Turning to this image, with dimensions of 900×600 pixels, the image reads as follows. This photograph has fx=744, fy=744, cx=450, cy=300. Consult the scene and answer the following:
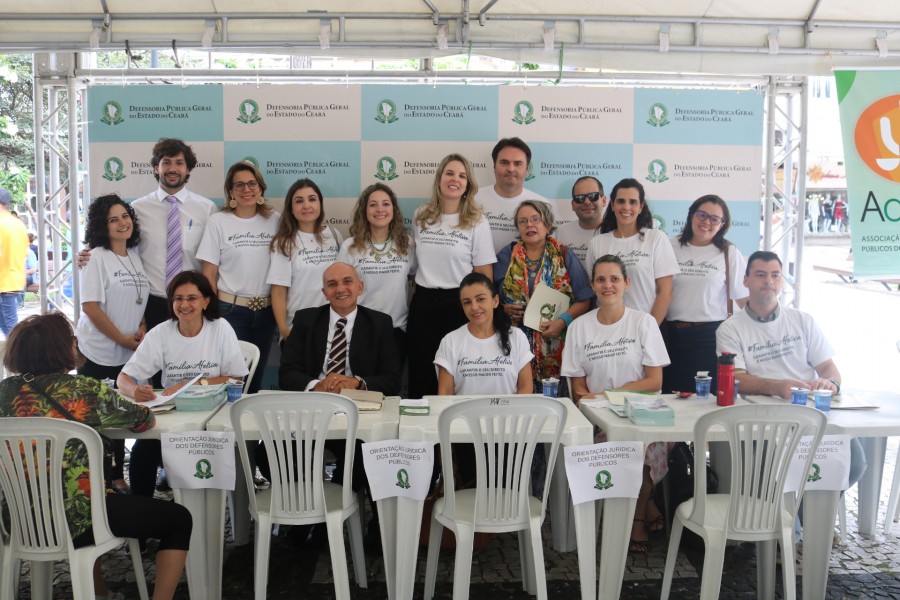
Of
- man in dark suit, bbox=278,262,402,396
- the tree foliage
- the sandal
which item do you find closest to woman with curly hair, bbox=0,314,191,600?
man in dark suit, bbox=278,262,402,396

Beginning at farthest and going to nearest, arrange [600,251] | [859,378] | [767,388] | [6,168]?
[6,168]
[859,378]
[600,251]
[767,388]

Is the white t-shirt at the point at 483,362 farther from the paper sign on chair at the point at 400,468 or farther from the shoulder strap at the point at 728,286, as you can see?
the shoulder strap at the point at 728,286

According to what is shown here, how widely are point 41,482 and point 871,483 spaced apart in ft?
11.4

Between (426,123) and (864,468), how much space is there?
10.2ft

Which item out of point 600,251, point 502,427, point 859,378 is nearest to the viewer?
point 502,427

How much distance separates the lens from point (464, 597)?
2.53m

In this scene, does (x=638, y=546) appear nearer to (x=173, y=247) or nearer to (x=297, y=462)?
(x=297, y=462)

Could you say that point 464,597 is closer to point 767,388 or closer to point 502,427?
point 502,427

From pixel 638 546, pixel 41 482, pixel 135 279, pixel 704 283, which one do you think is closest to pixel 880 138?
pixel 704 283

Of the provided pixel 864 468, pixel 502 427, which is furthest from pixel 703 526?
pixel 864 468

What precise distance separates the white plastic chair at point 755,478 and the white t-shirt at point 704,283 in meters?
1.66

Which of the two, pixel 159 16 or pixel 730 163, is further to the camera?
pixel 730 163

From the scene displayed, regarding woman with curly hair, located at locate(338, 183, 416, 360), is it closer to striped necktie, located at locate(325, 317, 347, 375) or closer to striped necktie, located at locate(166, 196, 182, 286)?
striped necktie, located at locate(325, 317, 347, 375)

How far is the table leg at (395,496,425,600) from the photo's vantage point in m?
2.61
